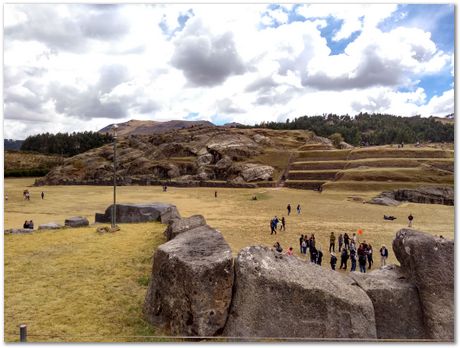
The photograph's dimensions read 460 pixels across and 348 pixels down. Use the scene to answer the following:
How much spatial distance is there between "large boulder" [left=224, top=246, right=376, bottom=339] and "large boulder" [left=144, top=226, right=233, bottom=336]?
1.31ft

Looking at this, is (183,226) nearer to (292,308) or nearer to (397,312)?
(292,308)

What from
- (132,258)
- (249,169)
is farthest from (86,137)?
(132,258)

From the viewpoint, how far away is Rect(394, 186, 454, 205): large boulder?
52250 millimetres

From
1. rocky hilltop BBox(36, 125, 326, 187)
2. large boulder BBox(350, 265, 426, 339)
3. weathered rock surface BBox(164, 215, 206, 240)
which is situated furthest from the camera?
rocky hilltop BBox(36, 125, 326, 187)

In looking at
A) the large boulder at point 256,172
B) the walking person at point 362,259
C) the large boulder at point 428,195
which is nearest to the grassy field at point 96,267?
the walking person at point 362,259

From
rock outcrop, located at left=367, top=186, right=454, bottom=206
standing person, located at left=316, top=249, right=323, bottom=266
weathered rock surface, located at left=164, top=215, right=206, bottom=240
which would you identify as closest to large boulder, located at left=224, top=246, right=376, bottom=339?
weathered rock surface, located at left=164, top=215, right=206, bottom=240

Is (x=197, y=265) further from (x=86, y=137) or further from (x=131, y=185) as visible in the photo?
(x=86, y=137)

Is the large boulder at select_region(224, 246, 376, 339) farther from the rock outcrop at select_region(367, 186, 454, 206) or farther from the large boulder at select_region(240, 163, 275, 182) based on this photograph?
the large boulder at select_region(240, 163, 275, 182)

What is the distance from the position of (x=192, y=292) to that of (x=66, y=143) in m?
165

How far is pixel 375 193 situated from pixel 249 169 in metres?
33.0

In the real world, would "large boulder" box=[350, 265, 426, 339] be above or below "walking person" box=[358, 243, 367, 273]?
above


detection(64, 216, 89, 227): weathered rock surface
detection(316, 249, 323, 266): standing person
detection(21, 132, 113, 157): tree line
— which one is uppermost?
detection(21, 132, 113, 157): tree line

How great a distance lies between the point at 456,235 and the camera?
30.0 ft

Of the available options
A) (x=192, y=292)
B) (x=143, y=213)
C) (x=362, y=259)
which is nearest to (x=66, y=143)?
(x=143, y=213)
